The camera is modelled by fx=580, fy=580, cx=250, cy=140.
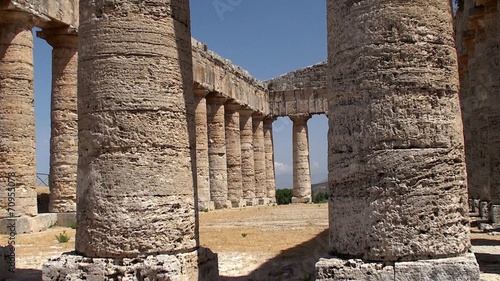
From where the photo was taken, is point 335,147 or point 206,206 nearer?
point 335,147

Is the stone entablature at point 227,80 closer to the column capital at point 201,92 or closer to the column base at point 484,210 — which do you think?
the column capital at point 201,92

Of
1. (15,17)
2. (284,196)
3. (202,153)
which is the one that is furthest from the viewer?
(284,196)

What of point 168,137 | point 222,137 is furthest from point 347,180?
point 222,137

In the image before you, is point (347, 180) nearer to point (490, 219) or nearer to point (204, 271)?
point (204, 271)

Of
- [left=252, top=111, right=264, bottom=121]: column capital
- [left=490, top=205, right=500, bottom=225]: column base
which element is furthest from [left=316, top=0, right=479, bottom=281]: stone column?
[left=252, top=111, right=264, bottom=121]: column capital

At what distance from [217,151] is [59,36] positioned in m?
10.7

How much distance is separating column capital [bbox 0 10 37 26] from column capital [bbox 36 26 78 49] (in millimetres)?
2085

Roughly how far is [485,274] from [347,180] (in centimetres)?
325

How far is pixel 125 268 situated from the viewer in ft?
26.0

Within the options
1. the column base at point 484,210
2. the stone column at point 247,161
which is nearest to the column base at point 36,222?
the column base at point 484,210

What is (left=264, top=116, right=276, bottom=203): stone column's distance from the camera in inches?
1484

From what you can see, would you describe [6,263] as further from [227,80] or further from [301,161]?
[301,161]

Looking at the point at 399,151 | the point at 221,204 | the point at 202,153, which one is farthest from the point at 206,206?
the point at 399,151

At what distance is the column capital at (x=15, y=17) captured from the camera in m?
18.0
